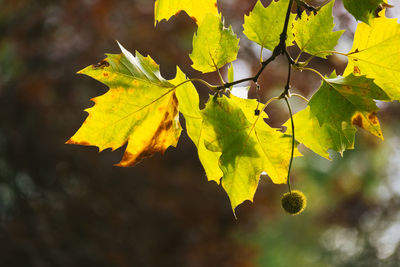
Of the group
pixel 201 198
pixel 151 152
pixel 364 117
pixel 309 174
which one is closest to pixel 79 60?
pixel 201 198

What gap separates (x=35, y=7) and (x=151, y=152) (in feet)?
13.8

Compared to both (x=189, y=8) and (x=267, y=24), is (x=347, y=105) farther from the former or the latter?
(x=189, y=8)

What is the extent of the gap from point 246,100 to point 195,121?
0.11m

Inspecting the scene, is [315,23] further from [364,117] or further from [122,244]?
[122,244]

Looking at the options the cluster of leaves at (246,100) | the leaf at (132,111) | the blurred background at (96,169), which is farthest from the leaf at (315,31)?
the blurred background at (96,169)

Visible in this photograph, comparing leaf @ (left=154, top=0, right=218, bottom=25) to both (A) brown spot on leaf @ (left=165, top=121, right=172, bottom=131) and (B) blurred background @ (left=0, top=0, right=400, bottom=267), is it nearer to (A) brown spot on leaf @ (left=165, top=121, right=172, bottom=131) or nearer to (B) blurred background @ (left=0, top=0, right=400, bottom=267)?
(A) brown spot on leaf @ (left=165, top=121, right=172, bottom=131)

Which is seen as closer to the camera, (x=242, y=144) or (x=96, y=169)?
(x=242, y=144)

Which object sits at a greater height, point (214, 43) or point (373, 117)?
point (214, 43)

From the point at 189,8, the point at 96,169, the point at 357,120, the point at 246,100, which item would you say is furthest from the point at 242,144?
the point at 96,169

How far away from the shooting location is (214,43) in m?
0.72

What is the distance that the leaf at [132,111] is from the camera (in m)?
0.76

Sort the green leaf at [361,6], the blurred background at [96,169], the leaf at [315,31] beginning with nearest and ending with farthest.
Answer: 1. the green leaf at [361,6]
2. the leaf at [315,31]
3. the blurred background at [96,169]

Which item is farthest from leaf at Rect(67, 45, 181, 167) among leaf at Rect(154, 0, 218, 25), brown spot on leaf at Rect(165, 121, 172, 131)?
leaf at Rect(154, 0, 218, 25)

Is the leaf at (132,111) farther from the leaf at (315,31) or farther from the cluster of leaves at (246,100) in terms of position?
the leaf at (315,31)
